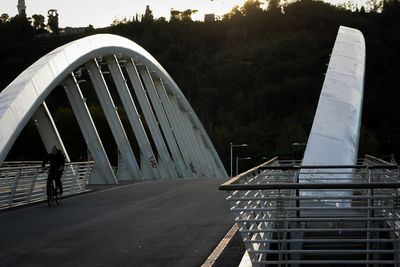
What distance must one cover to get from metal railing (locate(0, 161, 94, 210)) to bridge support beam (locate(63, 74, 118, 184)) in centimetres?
207

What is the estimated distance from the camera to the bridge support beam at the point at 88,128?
83.8ft

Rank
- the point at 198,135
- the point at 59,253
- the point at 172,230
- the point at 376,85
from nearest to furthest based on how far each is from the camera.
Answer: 1. the point at 59,253
2. the point at 172,230
3. the point at 198,135
4. the point at 376,85

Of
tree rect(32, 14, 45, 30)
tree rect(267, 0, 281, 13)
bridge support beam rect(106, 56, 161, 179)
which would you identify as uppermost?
bridge support beam rect(106, 56, 161, 179)

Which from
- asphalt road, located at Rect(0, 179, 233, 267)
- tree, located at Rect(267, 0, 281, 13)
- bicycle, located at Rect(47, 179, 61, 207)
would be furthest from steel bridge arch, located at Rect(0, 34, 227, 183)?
tree, located at Rect(267, 0, 281, 13)

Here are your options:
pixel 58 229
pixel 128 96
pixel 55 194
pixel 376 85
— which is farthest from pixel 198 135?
pixel 376 85

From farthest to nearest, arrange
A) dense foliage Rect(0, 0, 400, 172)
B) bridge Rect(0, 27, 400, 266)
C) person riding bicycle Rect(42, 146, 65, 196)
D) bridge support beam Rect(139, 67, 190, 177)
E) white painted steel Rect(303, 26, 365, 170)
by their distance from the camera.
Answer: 1. dense foliage Rect(0, 0, 400, 172)
2. bridge support beam Rect(139, 67, 190, 177)
3. person riding bicycle Rect(42, 146, 65, 196)
4. white painted steel Rect(303, 26, 365, 170)
5. bridge Rect(0, 27, 400, 266)

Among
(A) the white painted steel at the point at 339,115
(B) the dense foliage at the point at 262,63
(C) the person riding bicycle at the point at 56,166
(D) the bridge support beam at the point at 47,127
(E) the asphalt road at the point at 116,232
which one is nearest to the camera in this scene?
(E) the asphalt road at the point at 116,232

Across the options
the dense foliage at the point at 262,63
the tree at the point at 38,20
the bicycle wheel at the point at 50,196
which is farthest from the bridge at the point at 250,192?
the tree at the point at 38,20

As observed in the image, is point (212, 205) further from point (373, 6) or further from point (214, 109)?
point (373, 6)

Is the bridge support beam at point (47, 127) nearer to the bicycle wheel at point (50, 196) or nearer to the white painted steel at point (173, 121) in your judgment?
the bicycle wheel at point (50, 196)

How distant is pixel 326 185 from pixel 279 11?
180m

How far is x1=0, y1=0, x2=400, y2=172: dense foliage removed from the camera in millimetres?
107250

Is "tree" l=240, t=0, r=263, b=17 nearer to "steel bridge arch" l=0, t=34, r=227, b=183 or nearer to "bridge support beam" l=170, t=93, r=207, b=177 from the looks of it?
"steel bridge arch" l=0, t=34, r=227, b=183

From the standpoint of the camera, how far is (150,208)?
16078 mm
